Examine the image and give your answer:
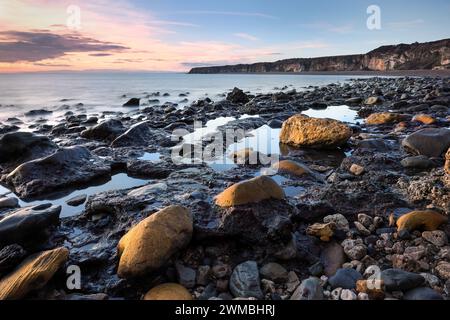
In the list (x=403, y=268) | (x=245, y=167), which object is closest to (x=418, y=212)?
(x=403, y=268)

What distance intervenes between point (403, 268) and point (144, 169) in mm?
4282

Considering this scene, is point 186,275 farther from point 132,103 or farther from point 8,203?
point 132,103

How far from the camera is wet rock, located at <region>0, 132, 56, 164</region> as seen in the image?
6602mm

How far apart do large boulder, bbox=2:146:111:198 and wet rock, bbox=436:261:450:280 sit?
15.7 ft

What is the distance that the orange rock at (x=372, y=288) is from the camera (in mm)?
2414

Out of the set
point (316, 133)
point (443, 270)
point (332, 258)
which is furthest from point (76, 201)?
point (316, 133)

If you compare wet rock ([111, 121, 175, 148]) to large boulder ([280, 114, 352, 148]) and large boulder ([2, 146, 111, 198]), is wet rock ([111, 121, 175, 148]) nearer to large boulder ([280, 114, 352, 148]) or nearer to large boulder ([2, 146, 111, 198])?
large boulder ([2, 146, 111, 198])

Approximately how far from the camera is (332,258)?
9.83 feet

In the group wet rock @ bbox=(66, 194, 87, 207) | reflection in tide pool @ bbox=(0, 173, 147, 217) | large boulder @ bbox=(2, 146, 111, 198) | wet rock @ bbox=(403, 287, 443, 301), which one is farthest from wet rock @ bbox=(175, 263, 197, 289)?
large boulder @ bbox=(2, 146, 111, 198)

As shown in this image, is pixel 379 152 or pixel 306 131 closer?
pixel 379 152

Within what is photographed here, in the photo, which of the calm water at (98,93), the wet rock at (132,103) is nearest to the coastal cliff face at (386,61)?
the calm water at (98,93)

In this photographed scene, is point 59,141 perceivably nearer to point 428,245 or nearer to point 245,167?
point 245,167

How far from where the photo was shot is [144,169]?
5875 millimetres

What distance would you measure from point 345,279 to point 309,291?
346 millimetres
